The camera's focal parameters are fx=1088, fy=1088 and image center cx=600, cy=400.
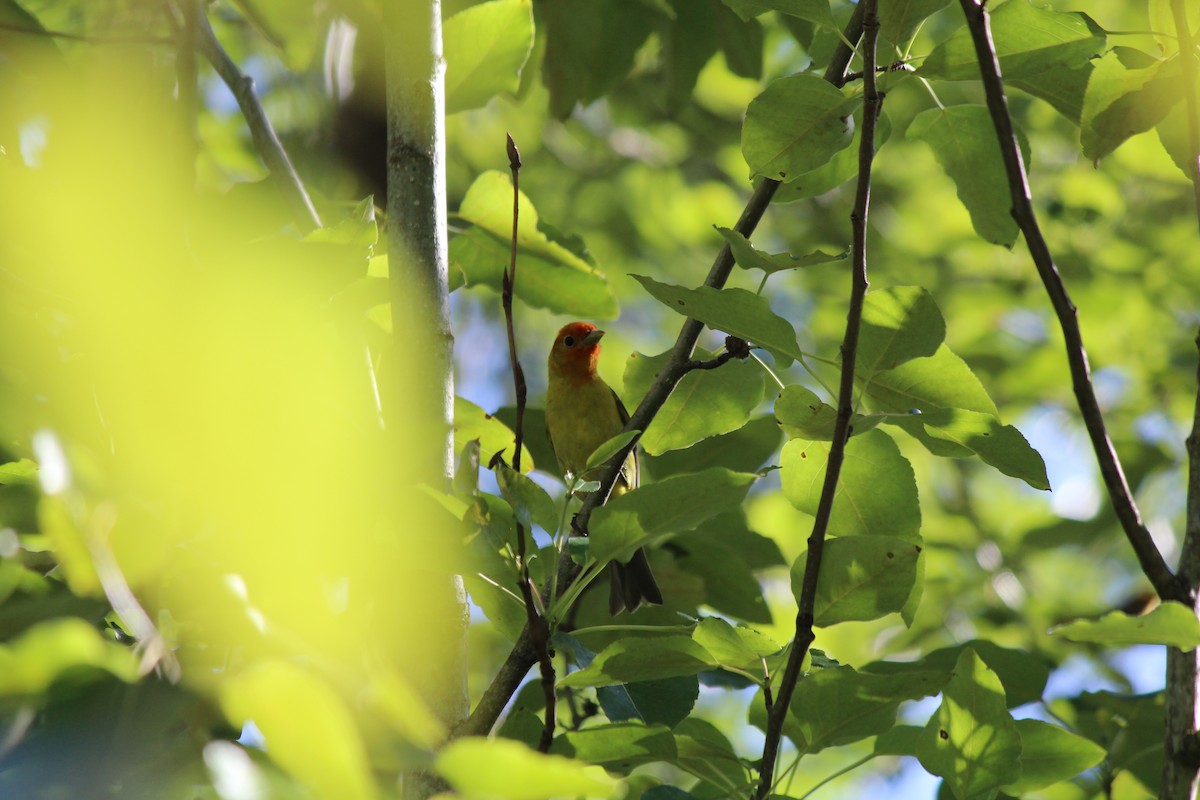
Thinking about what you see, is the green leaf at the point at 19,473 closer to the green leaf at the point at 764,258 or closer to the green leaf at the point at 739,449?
the green leaf at the point at 764,258

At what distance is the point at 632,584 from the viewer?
10.8ft

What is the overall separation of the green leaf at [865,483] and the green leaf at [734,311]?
34cm

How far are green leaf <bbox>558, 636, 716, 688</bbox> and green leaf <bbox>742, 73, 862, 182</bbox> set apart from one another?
0.86 meters

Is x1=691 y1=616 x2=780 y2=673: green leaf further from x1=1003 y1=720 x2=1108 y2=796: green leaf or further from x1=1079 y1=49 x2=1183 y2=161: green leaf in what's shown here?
x1=1079 y1=49 x2=1183 y2=161: green leaf

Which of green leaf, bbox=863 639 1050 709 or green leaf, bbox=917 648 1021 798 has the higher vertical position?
green leaf, bbox=917 648 1021 798

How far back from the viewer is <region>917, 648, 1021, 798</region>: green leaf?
1869mm

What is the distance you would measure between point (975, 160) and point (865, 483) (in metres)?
0.75

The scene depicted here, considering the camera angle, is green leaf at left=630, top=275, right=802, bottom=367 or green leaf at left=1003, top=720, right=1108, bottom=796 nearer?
green leaf at left=630, top=275, right=802, bottom=367

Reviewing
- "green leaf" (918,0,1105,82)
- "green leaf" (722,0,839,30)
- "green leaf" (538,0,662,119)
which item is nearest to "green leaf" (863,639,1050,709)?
"green leaf" (918,0,1105,82)

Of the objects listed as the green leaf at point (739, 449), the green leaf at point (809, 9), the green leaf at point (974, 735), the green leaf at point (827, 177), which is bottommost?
the green leaf at point (974, 735)

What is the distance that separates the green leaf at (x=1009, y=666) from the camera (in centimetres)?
245

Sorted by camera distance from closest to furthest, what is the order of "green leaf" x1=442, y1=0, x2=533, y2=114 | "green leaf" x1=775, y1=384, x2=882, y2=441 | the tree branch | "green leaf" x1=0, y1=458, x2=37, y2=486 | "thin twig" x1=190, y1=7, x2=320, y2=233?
"green leaf" x1=0, y1=458, x2=37, y2=486 → "green leaf" x1=775, y1=384, x2=882, y2=441 → the tree branch → "green leaf" x1=442, y1=0, x2=533, y2=114 → "thin twig" x1=190, y1=7, x2=320, y2=233

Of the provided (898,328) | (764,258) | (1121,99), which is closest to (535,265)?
(764,258)

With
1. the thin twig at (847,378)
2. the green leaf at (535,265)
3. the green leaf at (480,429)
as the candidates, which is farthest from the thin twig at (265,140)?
the thin twig at (847,378)
